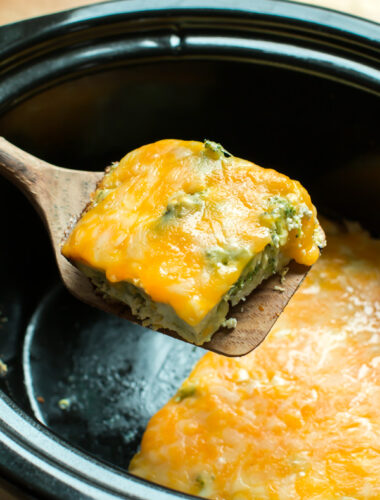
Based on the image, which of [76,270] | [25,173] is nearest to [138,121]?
[25,173]

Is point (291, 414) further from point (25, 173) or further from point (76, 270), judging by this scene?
point (25, 173)

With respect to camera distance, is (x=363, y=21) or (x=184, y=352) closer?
(x=363, y=21)

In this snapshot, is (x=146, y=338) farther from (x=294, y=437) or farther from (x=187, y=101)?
(x=187, y=101)

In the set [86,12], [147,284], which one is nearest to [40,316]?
[147,284]

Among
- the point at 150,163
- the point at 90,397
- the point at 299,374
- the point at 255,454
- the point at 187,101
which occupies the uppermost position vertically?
the point at 187,101

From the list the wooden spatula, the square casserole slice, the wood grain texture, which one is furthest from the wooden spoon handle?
the wood grain texture

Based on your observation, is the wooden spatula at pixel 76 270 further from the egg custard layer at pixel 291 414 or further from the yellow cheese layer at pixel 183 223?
the egg custard layer at pixel 291 414
